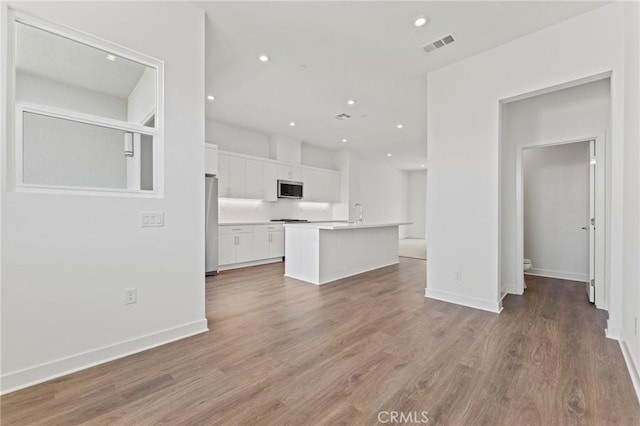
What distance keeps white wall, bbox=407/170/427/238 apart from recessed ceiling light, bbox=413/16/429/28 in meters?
9.48

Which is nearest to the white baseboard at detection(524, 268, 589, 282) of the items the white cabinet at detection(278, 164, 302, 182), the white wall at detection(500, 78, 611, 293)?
the white wall at detection(500, 78, 611, 293)

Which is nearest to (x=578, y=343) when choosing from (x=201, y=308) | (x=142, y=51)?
(x=201, y=308)

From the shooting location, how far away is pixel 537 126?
353cm

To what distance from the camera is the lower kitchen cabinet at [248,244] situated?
5.22 meters

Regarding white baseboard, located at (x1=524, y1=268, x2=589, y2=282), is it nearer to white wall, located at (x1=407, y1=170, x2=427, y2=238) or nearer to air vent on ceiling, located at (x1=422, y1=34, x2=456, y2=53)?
air vent on ceiling, located at (x1=422, y1=34, x2=456, y2=53)

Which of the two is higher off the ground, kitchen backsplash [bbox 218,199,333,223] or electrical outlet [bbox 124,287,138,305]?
kitchen backsplash [bbox 218,199,333,223]

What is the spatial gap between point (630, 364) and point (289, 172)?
6106mm

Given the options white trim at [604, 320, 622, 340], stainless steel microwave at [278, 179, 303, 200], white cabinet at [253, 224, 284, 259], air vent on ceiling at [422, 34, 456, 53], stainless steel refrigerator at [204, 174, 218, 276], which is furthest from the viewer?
stainless steel microwave at [278, 179, 303, 200]

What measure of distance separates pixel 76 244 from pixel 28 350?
0.69m

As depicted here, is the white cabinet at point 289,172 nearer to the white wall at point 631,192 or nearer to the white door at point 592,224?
the white door at point 592,224

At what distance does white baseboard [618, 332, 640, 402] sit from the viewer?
5.49 ft

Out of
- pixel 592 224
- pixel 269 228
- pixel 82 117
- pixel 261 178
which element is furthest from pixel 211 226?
pixel 592 224

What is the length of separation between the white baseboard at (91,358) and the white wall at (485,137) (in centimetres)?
289

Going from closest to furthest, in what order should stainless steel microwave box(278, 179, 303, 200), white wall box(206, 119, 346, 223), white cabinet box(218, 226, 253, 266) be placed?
white cabinet box(218, 226, 253, 266) → white wall box(206, 119, 346, 223) → stainless steel microwave box(278, 179, 303, 200)
